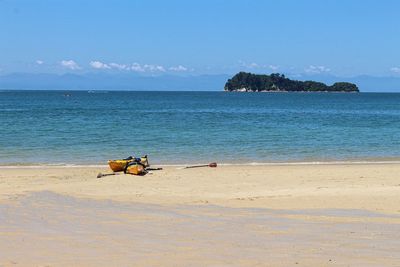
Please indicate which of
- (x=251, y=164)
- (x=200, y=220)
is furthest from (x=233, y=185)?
(x=251, y=164)

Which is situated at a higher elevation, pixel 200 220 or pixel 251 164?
pixel 200 220

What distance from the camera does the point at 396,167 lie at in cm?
2127

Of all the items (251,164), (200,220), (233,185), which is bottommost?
(251,164)

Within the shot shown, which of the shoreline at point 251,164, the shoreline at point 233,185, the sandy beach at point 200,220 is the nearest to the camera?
the sandy beach at point 200,220

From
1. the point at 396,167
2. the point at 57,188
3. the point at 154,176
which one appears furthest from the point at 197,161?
the point at 57,188

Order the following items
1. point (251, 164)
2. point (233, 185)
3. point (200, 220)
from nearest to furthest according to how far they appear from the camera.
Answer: point (200, 220) < point (233, 185) < point (251, 164)

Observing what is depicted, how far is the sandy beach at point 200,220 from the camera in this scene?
8.48m

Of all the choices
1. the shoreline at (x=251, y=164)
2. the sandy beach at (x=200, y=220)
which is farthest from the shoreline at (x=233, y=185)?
the shoreline at (x=251, y=164)

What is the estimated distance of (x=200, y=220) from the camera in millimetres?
11125

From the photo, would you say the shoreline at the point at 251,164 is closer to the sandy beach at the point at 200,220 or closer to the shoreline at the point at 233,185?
the shoreline at the point at 233,185

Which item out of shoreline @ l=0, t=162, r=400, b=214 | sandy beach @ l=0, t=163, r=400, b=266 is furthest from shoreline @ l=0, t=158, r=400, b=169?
sandy beach @ l=0, t=163, r=400, b=266

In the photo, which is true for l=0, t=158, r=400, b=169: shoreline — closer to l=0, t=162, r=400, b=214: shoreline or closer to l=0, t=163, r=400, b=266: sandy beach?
l=0, t=162, r=400, b=214: shoreline

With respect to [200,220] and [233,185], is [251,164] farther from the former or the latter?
[200,220]

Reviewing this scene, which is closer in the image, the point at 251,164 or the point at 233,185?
the point at 233,185
